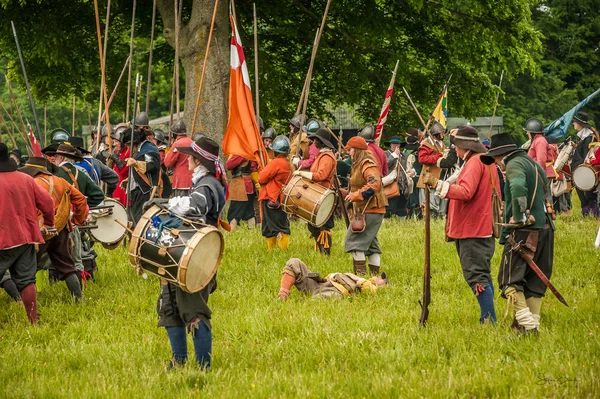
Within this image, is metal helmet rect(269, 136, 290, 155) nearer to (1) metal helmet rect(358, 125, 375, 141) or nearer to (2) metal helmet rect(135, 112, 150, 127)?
(2) metal helmet rect(135, 112, 150, 127)

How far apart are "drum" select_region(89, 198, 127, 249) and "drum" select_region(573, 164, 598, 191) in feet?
29.0

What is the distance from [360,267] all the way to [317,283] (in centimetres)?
129

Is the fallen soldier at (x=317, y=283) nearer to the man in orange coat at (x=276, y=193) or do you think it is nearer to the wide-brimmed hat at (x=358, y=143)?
the wide-brimmed hat at (x=358, y=143)

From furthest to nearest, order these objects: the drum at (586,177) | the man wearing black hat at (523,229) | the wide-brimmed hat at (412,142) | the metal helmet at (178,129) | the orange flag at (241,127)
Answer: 1. the wide-brimmed hat at (412,142)
2. the drum at (586,177)
3. the metal helmet at (178,129)
4. the orange flag at (241,127)
5. the man wearing black hat at (523,229)

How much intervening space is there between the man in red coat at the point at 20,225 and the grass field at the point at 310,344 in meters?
0.50

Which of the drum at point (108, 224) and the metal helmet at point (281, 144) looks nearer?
the drum at point (108, 224)

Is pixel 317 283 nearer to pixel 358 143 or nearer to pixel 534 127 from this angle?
pixel 358 143

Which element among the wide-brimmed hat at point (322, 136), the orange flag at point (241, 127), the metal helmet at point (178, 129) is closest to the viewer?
the wide-brimmed hat at point (322, 136)

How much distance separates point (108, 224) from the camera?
1209cm

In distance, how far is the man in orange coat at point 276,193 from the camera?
14242mm

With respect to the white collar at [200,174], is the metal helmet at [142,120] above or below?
below

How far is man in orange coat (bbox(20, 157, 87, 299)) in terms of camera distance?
34.3 ft

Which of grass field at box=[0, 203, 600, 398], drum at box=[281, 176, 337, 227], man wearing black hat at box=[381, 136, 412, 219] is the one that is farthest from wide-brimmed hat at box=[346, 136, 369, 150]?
man wearing black hat at box=[381, 136, 412, 219]

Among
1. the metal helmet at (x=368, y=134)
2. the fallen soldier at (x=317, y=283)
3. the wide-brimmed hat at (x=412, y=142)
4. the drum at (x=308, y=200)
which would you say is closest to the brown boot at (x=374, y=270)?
the drum at (x=308, y=200)
